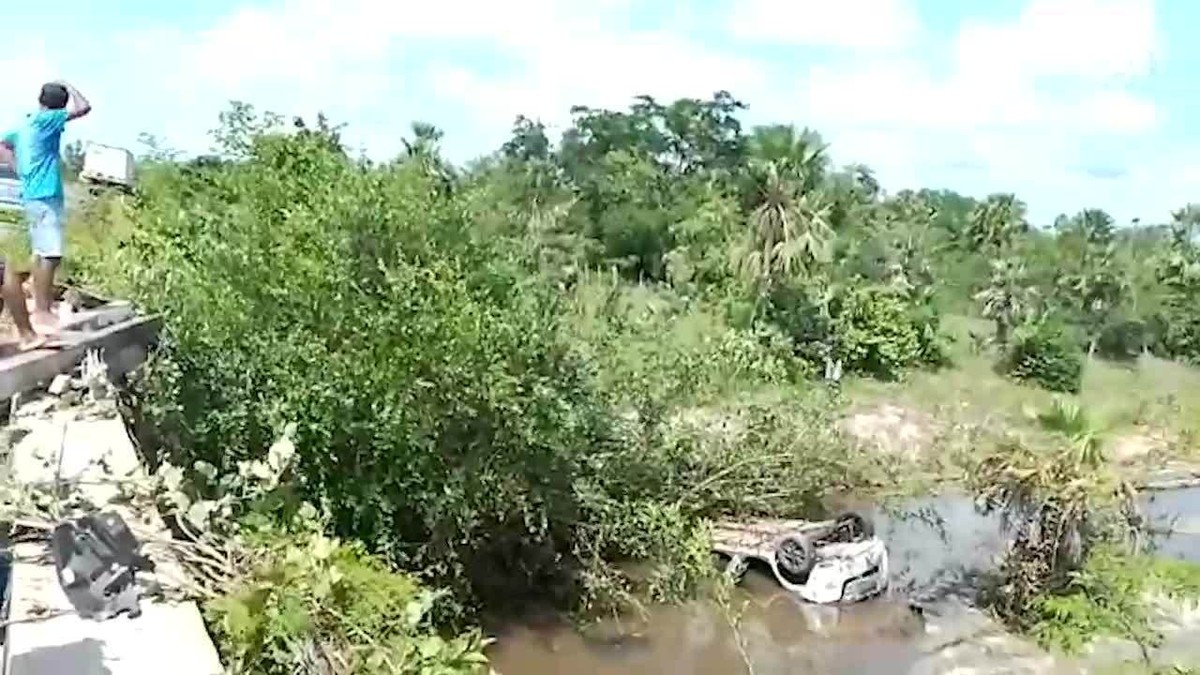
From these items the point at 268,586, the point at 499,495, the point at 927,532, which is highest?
the point at 268,586

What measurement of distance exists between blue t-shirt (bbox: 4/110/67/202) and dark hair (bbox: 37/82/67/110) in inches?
1.7

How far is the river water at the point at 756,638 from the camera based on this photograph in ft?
59.6

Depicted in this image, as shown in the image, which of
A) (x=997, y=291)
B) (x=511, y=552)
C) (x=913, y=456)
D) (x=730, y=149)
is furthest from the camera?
(x=730, y=149)

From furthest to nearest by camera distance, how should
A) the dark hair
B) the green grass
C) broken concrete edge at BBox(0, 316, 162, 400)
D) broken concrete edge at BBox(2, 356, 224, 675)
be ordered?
the green grass
the dark hair
broken concrete edge at BBox(2, 356, 224, 675)
broken concrete edge at BBox(0, 316, 162, 400)

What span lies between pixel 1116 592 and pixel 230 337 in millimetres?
11963

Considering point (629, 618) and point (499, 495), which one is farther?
point (629, 618)

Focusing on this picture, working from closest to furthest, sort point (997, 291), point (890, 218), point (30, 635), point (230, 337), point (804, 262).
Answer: point (30, 635) → point (230, 337) → point (804, 262) → point (997, 291) → point (890, 218)

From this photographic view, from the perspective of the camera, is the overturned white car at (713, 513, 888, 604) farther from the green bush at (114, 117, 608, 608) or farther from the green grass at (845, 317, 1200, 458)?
the green grass at (845, 317, 1200, 458)

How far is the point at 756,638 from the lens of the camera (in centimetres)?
1961

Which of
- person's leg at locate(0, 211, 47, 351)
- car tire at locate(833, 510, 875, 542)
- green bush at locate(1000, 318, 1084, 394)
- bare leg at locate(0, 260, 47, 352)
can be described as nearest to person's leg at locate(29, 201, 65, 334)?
person's leg at locate(0, 211, 47, 351)

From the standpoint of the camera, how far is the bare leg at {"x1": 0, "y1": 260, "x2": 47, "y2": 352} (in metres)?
6.98

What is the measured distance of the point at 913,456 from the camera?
31156 millimetres

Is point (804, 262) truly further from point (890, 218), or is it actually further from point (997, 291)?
point (890, 218)

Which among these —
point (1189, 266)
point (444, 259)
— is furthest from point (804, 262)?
point (444, 259)
